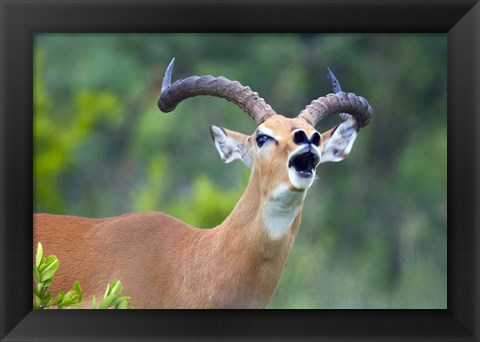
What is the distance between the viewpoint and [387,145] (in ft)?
50.3

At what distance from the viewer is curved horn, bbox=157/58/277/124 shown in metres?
6.39

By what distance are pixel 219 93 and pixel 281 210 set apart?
0.86 m

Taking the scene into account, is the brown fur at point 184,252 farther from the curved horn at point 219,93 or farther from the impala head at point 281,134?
the curved horn at point 219,93

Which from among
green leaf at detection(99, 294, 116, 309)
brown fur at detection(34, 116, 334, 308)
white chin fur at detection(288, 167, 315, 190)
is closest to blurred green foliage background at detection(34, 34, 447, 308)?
brown fur at detection(34, 116, 334, 308)

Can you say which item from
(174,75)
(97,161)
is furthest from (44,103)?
(174,75)

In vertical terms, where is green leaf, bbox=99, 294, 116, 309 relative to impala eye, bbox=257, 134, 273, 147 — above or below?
below

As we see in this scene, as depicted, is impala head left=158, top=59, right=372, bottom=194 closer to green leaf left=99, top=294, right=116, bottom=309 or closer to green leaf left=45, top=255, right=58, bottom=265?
green leaf left=99, top=294, right=116, bottom=309

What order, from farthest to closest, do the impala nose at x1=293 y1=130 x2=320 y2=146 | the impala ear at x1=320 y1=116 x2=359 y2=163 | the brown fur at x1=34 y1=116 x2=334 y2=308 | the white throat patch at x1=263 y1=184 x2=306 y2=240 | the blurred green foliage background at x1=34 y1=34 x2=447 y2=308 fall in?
1. the blurred green foliage background at x1=34 y1=34 x2=447 y2=308
2. the impala ear at x1=320 y1=116 x2=359 y2=163
3. the brown fur at x1=34 y1=116 x2=334 y2=308
4. the white throat patch at x1=263 y1=184 x2=306 y2=240
5. the impala nose at x1=293 y1=130 x2=320 y2=146

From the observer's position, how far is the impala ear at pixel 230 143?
6.53 meters

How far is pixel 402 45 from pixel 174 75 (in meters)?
3.62

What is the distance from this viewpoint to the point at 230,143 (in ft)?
21.5
